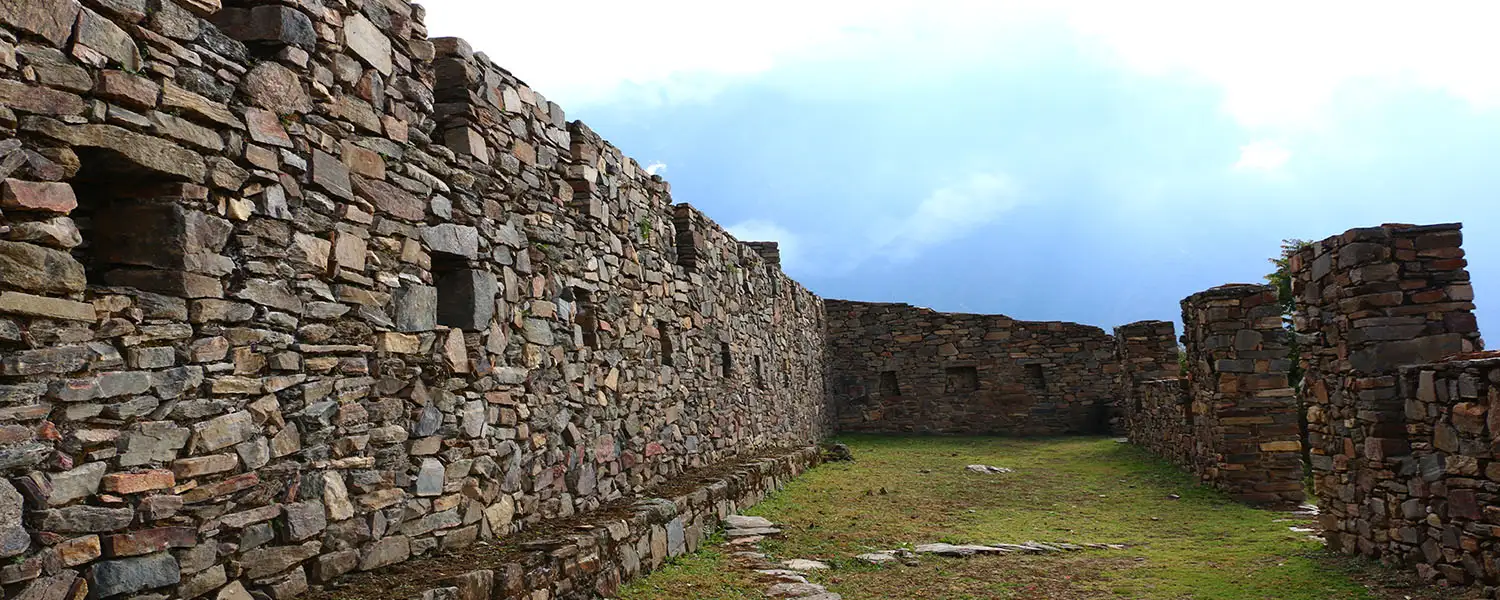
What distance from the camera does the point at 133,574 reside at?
10.9 ft

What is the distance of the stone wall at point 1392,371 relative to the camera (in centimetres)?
566


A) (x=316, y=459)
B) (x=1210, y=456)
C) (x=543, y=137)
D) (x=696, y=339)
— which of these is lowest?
(x=1210, y=456)

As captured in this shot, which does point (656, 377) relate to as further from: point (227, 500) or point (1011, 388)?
point (1011, 388)

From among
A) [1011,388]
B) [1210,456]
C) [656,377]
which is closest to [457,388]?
[656,377]

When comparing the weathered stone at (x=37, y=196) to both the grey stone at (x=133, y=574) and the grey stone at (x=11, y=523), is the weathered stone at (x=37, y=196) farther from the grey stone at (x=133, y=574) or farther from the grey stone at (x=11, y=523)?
the grey stone at (x=133, y=574)

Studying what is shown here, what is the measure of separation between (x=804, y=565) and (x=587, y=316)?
8.53 feet

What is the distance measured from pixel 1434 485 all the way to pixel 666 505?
512 cm

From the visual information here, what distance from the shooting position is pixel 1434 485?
554 centimetres

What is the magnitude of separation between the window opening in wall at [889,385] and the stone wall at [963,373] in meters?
0.02

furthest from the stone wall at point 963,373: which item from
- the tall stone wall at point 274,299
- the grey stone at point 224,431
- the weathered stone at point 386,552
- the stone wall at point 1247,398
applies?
the grey stone at point 224,431

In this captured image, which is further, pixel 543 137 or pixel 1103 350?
pixel 1103 350

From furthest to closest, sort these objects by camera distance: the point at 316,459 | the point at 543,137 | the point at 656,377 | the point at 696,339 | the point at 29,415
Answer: the point at 696,339 → the point at 656,377 → the point at 543,137 → the point at 316,459 → the point at 29,415

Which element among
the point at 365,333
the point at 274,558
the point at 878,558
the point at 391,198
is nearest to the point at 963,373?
the point at 878,558

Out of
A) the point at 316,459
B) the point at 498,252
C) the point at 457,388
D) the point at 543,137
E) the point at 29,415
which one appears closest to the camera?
the point at 29,415
